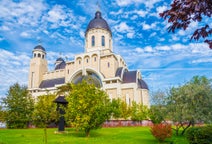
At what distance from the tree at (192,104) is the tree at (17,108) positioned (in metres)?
22.8

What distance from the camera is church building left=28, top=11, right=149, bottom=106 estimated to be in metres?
49.1

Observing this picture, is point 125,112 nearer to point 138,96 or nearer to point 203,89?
point 138,96

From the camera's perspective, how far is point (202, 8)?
4.53 m

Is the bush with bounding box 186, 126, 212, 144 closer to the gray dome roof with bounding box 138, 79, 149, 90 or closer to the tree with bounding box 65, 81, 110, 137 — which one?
the tree with bounding box 65, 81, 110, 137

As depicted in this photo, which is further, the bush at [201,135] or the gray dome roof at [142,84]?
the gray dome roof at [142,84]

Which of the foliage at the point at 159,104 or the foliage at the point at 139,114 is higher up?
the foliage at the point at 159,104

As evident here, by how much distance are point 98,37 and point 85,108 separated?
43097mm

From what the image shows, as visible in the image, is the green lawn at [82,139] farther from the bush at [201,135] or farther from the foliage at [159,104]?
the bush at [201,135]

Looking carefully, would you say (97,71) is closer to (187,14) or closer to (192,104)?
(192,104)

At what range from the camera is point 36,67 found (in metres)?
61.5

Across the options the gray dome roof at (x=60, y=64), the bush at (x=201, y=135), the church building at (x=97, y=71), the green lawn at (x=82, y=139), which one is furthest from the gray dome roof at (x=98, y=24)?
the bush at (x=201, y=135)

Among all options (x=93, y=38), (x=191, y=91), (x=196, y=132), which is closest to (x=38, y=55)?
(x=93, y=38)

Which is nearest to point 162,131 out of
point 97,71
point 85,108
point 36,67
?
point 85,108

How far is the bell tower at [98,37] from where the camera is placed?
57.0 metres
